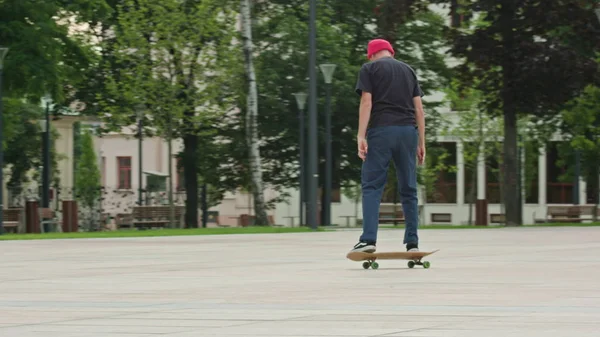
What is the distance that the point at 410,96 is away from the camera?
1314 cm

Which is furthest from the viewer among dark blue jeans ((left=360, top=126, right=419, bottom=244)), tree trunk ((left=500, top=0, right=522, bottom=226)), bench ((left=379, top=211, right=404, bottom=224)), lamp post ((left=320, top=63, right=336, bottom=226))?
bench ((left=379, top=211, right=404, bottom=224))

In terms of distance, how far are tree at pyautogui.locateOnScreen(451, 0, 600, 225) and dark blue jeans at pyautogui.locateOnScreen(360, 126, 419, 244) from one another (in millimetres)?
25378

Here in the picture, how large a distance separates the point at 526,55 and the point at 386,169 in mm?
25815

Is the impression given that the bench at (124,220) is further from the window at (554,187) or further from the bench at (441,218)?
the window at (554,187)

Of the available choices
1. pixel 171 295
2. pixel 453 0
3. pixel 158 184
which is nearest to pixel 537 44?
pixel 453 0

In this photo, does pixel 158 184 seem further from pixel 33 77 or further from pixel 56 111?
pixel 33 77

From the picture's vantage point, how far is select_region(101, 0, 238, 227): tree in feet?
142

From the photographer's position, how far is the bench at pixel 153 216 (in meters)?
43.9

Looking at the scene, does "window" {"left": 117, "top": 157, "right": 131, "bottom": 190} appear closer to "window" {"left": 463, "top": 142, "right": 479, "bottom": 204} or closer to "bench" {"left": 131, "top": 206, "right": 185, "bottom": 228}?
"window" {"left": 463, "top": 142, "right": 479, "bottom": 204}

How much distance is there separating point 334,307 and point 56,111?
42327 millimetres

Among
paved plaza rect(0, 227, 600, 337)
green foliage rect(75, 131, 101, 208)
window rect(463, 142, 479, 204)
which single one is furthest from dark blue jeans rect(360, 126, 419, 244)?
green foliage rect(75, 131, 101, 208)

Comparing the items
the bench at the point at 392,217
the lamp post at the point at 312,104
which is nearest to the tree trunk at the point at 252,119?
the lamp post at the point at 312,104

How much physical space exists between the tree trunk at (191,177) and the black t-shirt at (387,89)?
36.6m

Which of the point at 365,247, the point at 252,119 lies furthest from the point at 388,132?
the point at 252,119
